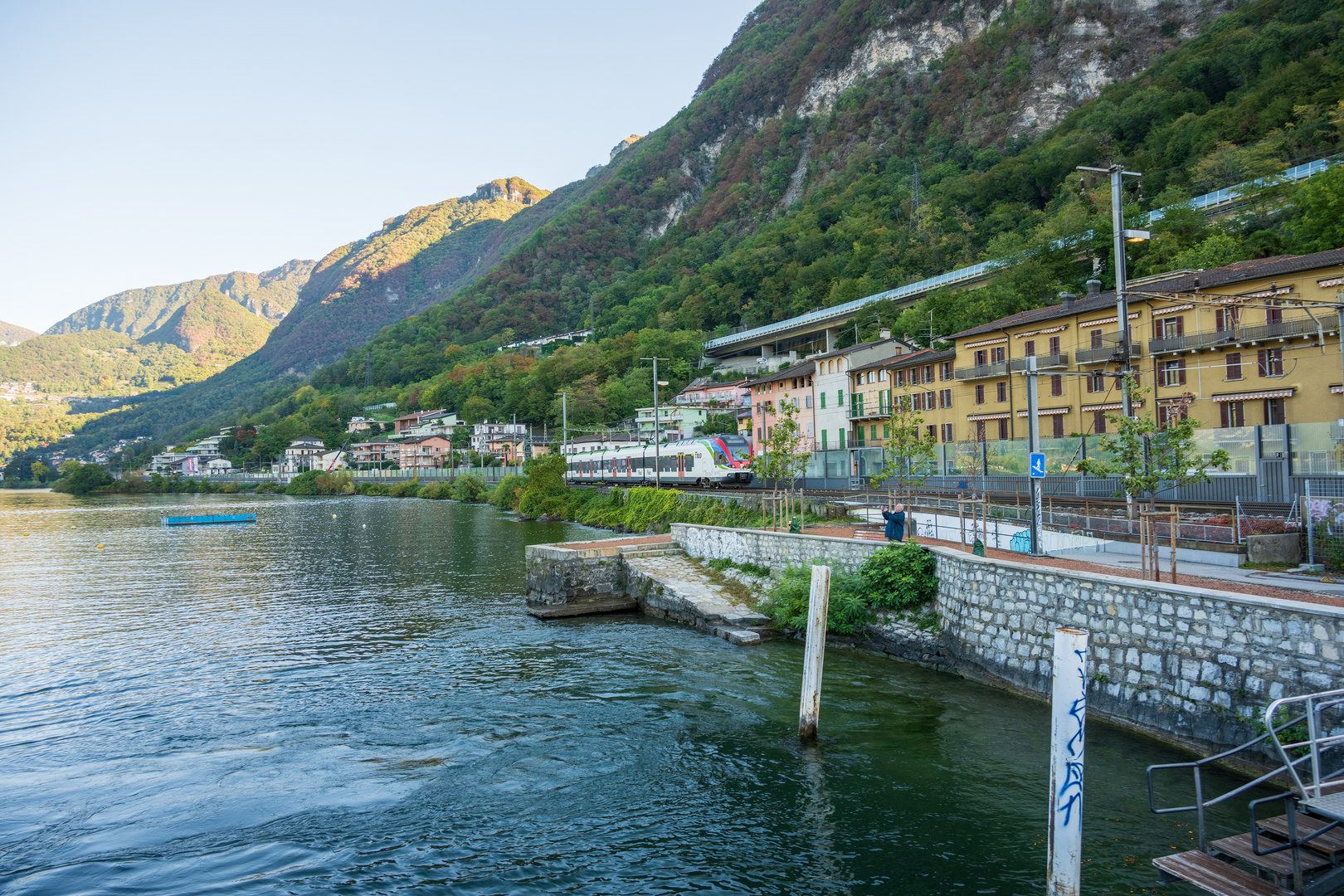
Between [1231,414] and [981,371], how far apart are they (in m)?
12.0

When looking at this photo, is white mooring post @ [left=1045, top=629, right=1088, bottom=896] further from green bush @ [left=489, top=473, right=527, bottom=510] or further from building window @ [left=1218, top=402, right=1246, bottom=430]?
green bush @ [left=489, top=473, right=527, bottom=510]

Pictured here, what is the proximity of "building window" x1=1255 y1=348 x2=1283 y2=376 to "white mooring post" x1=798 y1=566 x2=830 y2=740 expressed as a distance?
28192mm

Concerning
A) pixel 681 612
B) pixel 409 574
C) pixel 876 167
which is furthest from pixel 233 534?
pixel 876 167

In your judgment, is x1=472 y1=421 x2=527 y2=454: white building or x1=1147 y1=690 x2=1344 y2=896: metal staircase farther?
x1=472 y1=421 x2=527 y2=454: white building

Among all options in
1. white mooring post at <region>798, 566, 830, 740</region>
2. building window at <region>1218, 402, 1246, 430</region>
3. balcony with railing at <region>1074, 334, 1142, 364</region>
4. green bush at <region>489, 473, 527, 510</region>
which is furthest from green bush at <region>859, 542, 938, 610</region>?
green bush at <region>489, 473, 527, 510</region>

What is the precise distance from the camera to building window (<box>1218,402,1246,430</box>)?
99.8 ft

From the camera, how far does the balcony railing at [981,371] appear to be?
39.2 metres

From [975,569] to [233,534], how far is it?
5045 centimetres

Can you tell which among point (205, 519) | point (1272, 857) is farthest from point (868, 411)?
point (205, 519)

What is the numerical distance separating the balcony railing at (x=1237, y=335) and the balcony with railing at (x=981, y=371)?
7253 millimetres

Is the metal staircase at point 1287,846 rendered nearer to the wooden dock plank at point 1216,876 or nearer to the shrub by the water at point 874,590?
the wooden dock plank at point 1216,876

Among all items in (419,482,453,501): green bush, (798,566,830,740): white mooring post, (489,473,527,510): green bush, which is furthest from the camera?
(419,482,453,501): green bush

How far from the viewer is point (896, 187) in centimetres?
11106

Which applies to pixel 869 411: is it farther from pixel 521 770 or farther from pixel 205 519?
pixel 205 519
